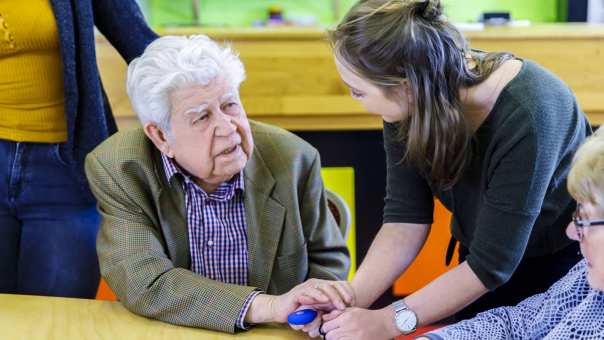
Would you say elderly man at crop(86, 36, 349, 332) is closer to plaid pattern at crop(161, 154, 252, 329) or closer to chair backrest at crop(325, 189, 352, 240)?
plaid pattern at crop(161, 154, 252, 329)

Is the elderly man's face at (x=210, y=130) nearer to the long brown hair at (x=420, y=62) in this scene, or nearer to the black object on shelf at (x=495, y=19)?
the long brown hair at (x=420, y=62)

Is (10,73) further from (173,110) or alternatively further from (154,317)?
(154,317)

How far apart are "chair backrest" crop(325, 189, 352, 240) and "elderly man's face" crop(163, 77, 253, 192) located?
0.46 metres

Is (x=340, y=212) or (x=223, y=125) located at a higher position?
(x=223, y=125)

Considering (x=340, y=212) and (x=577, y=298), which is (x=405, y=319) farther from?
(x=340, y=212)

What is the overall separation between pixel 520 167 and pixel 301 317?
514 mm

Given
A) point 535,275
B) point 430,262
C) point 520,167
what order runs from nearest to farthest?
1. point 520,167
2. point 535,275
3. point 430,262

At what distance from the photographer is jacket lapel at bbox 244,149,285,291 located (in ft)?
6.34

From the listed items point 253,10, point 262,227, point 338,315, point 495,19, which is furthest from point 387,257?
point 253,10

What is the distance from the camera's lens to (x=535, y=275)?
1.82m

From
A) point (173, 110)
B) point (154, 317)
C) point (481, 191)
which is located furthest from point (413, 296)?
point (173, 110)

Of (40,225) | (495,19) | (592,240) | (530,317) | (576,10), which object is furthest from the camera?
(576,10)

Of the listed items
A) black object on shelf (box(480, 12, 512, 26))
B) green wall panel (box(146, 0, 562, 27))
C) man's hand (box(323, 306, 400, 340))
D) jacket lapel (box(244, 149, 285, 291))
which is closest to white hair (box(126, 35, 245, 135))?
jacket lapel (box(244, 149, 285, 291))

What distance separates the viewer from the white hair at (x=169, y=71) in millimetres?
1810
